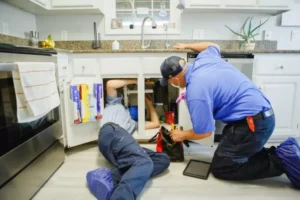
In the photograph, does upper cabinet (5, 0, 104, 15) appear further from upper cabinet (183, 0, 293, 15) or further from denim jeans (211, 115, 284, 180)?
denim jeans (211, 115, 284, 180)

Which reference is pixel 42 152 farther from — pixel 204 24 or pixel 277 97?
pixel 204 24

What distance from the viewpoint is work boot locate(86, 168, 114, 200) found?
1.20 m

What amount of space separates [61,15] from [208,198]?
2459 mm

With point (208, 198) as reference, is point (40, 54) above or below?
above

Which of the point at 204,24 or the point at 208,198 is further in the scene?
the point at 204,24

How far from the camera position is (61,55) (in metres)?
1.76

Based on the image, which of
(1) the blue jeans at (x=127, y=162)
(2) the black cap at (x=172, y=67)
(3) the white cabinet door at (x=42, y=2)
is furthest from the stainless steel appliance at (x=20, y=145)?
(3) the white cabinet door at (x=42, y=2)

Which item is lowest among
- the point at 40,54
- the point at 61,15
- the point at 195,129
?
the point at 195,129

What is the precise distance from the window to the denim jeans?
175 centimetres

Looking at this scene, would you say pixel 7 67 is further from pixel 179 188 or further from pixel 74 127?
pixel 179 188

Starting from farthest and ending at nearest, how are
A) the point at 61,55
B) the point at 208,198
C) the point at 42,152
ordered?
1. the point at 61,55
2. the point at 42,152
3. the point at 208,198

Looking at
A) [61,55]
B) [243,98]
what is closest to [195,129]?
[243,98]

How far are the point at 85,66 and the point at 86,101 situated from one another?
386 mm

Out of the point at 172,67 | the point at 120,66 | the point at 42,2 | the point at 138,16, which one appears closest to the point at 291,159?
the point at 172,67
